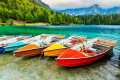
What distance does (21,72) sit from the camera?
707cm

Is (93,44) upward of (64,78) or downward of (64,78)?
upward

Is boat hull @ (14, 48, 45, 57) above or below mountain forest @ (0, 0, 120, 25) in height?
below

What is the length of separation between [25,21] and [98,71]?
408 ft

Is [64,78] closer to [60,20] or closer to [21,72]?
[21,72]

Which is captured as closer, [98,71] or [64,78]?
[64,78]

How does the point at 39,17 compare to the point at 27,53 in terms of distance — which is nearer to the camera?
the point at 27,53

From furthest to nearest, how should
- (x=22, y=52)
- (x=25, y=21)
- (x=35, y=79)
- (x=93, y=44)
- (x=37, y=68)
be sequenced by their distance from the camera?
1. (x=25, y=21)
2. (x=93, y=44)
3. (x=22, y=52)
4. (x=37, y=68)
5. (x=35, y=79)

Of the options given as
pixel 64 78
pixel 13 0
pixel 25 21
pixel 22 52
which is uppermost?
pixel 13 0

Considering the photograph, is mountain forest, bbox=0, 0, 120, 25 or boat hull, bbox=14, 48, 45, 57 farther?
mountain forest, bbox=0, 0, 120, 25

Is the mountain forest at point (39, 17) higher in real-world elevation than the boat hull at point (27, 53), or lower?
higher

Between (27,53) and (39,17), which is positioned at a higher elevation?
(39,17)

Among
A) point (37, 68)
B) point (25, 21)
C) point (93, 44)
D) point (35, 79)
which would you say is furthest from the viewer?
point (25, 21)

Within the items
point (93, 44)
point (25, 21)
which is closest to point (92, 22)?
point (25, 21)

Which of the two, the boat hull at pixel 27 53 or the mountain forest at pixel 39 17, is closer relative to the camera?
the boat hull at pixel 27 53
